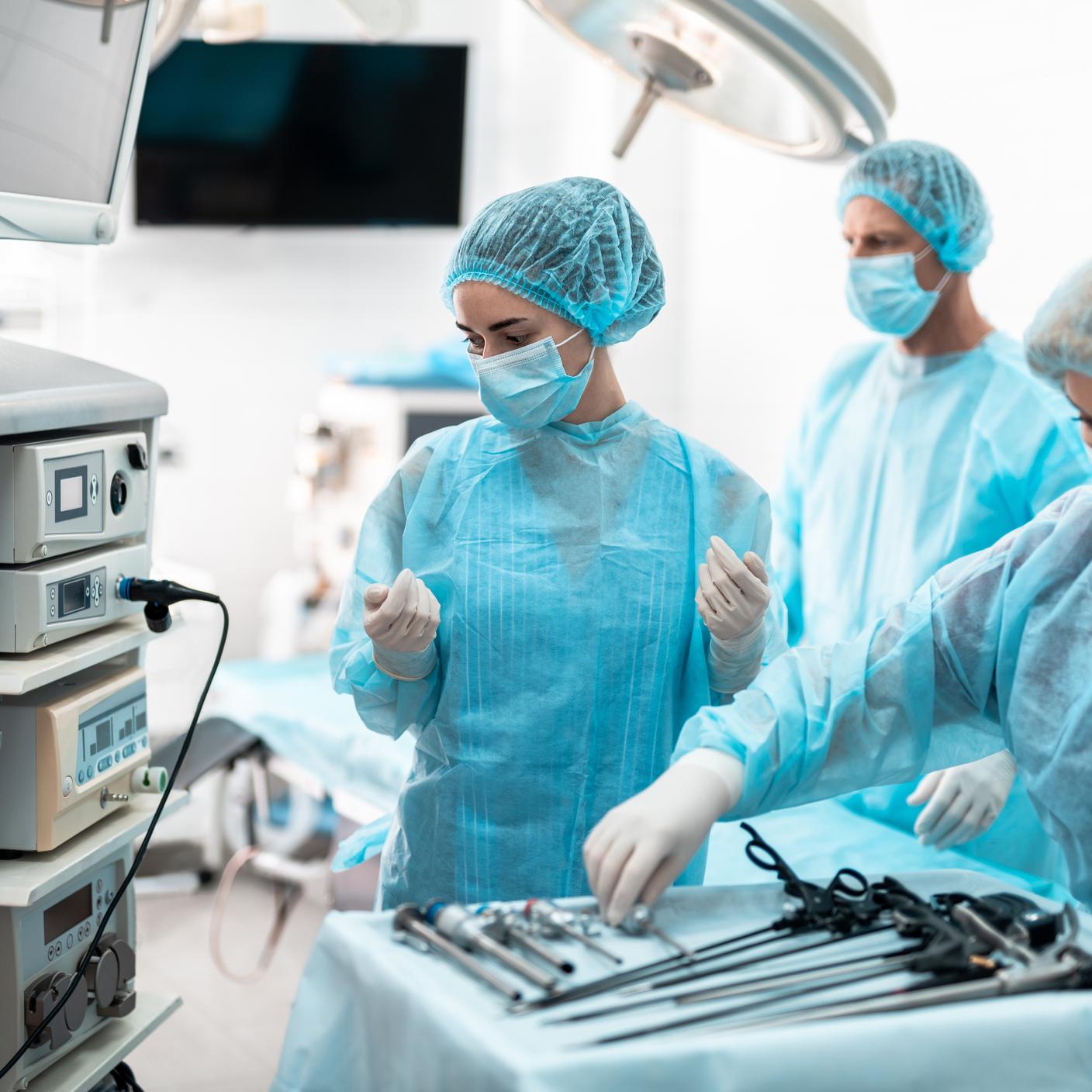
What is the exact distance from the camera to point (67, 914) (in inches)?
56.7

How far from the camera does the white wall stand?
3723 mm

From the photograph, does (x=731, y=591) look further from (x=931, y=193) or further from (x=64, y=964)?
(x=931, y=193)

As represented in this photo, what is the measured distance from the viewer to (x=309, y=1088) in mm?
1008

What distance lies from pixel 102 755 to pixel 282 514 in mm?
3151

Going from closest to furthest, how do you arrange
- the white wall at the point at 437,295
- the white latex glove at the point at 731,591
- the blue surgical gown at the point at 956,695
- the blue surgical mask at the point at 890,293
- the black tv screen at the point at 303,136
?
the blue surgical gown at the point at 956,695
the white latex glove at the point at 731,591
the blue surgical mask at the point at 890,293
the white wall at the point at 437,295
the black tv screen at the point at 303,136

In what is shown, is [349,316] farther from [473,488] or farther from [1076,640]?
[1076,640]

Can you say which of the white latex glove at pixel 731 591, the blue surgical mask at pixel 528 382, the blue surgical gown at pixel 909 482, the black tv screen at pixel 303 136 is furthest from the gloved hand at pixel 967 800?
the black tv screen at pixel 303 136

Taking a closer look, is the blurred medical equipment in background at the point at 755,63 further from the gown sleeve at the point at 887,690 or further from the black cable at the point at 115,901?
the black cable at the point at 115,901

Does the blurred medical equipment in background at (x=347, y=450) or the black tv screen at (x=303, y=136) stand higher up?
the black tv screen at (x=303, y=136)

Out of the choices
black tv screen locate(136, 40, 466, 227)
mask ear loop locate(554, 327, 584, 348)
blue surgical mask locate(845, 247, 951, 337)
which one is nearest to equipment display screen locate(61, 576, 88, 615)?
mask ear loop locate(554, 327, 584, 348)

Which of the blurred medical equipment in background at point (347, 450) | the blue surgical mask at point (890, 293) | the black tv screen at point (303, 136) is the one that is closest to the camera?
the blue surgical mask at point (890, 293)

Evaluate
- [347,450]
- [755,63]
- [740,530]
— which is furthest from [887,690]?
[347,450]

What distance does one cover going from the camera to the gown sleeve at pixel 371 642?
1.34 m

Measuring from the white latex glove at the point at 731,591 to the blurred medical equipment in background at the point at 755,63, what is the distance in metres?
0.51
